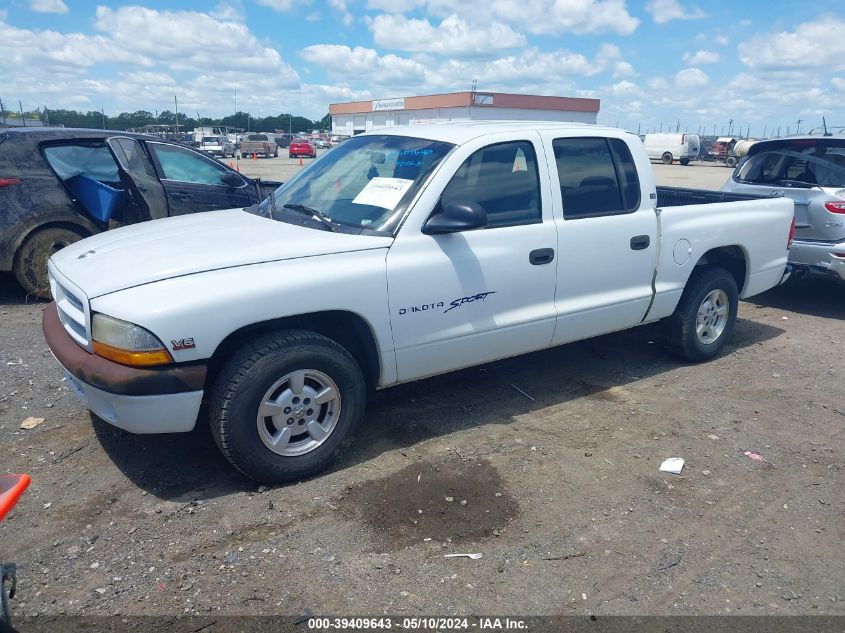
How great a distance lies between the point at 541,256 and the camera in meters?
4.36

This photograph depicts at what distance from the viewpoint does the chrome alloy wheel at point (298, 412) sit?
3.52m

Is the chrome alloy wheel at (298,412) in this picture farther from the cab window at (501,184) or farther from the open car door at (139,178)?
the open car door at (139,178)

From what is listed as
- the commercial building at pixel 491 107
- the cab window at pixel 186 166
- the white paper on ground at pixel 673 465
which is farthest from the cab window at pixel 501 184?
the commercial building at pixel 491 107

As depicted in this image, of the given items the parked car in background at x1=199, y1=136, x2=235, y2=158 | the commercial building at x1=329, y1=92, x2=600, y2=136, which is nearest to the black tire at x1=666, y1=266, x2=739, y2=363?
the parked car in background at x1=199, y1=136, x2=235, y2=158

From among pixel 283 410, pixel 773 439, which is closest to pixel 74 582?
pixel 283 410

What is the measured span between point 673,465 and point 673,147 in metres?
46.5

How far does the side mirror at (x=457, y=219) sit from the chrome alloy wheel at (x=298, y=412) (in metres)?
1.04

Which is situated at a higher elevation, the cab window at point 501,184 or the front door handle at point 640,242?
the cab window at point 501,184

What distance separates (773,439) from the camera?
14.4 ft

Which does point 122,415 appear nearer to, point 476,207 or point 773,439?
point 476,207

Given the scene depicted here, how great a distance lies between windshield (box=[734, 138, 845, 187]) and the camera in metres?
7.32

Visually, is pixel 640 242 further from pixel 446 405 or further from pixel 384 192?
pixel 384 192

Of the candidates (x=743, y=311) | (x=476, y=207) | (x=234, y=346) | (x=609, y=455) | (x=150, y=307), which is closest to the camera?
(x=150, y=307)

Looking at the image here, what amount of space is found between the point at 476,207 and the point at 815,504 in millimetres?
2417
